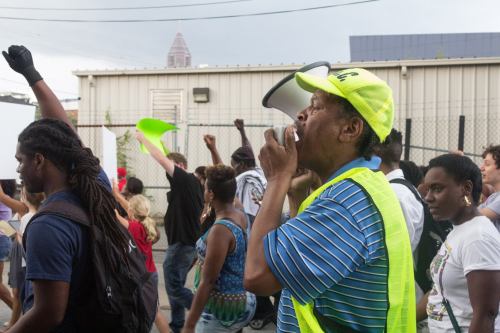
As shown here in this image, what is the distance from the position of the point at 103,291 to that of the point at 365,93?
131 centimetres

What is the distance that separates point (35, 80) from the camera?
11.1 ft

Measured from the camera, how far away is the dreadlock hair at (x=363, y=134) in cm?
214

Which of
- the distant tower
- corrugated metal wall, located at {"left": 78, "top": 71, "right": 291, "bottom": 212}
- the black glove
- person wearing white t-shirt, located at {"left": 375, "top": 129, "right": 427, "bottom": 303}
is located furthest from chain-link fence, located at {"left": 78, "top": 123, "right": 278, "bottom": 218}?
the distant tower

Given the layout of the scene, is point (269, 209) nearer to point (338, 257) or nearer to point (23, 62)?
point (338, 257)

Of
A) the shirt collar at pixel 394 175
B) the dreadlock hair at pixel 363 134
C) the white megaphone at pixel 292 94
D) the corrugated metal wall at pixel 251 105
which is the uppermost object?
the corrugated metal wall at pixel 251 105

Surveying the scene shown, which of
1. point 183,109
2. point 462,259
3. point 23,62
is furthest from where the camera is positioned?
point 183,109

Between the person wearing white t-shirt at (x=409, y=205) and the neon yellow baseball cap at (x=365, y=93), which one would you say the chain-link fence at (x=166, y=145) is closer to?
the person wearing white t-shirt at (x=409, y=205)

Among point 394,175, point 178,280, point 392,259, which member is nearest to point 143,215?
point 178,280

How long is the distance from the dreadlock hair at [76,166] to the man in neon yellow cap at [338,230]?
3.10ft

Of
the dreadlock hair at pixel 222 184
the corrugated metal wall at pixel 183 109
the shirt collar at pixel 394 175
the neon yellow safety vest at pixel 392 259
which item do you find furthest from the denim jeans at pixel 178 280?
the corrugated metal wall at pixel 183 109

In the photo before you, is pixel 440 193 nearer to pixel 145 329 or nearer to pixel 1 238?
pixel 145 329

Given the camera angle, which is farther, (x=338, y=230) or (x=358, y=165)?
(x=358, y=165)

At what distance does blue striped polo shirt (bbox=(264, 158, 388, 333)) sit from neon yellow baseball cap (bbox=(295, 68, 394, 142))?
26cm

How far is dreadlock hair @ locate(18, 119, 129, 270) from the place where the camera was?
2773 millimetres
